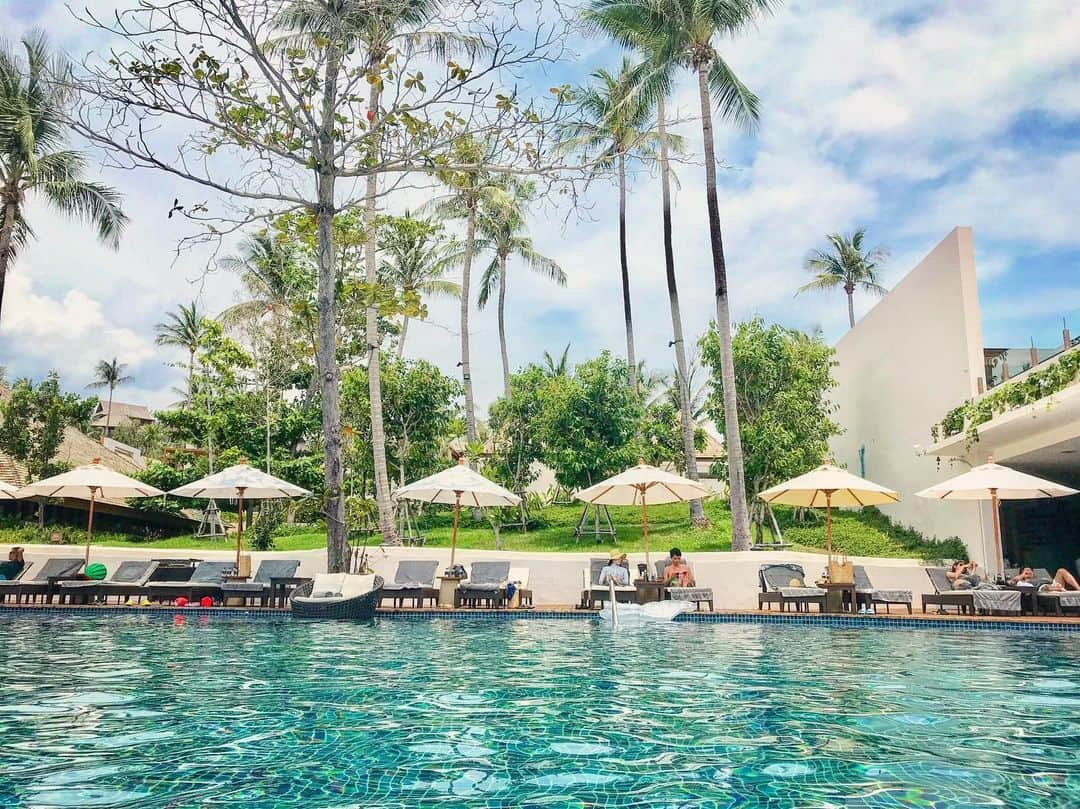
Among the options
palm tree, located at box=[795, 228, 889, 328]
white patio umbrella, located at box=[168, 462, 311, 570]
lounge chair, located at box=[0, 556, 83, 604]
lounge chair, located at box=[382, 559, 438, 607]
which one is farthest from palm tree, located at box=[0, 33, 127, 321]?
palm tree, located at box=[795, 228, 889, 328]

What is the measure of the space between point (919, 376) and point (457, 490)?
1100 cm

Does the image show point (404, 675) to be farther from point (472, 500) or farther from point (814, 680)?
point (472, 500)

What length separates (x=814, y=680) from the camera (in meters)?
7.16

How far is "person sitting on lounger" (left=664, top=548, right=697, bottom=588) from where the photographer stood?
508 inches

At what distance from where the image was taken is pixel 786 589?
40.6 ft

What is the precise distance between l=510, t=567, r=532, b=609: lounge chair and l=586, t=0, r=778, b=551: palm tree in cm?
461

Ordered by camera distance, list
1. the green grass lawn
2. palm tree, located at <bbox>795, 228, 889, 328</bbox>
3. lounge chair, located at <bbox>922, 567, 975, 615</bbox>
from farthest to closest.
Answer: palm tree, located at <bbox>795, 228, 889, 328</bbox>
the green grass lawn
lounge chair, located at <bbox>922, 567, 975, 615</bbox>

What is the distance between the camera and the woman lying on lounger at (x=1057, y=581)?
37.2 ft

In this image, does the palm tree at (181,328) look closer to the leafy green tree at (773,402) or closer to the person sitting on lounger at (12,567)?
the person sitting on lounger at (12,567)

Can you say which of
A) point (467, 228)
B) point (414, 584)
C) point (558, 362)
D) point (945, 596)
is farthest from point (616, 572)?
point (558, 362)

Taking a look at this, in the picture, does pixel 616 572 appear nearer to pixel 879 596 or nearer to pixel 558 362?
pixel 879 596

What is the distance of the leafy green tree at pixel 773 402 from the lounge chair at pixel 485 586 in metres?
8.66

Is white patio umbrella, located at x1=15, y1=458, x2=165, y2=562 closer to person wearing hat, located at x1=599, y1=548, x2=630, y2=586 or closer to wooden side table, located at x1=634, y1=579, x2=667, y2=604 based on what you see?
person wearing hat, located at x1=599, y1=548, x2=630, y2=586

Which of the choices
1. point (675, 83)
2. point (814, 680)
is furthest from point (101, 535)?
point (814, 680)
